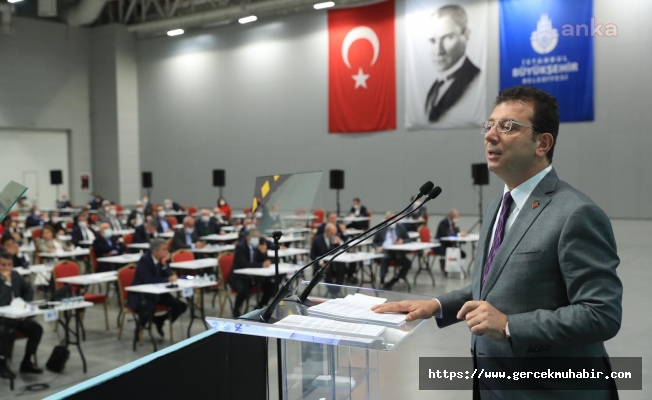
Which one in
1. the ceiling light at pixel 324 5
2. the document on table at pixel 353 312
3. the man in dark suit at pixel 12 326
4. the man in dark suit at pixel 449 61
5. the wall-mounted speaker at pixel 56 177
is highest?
the ceiling light at pixel 324 5

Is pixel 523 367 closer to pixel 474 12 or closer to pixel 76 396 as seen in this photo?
pixel 76 396

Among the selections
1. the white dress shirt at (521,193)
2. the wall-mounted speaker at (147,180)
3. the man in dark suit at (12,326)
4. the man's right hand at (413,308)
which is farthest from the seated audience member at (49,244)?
the wall-mounted speaker at (147,180)

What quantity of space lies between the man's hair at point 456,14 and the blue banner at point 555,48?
3.65 ft

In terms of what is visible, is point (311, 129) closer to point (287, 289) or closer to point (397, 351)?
point (397, 351)

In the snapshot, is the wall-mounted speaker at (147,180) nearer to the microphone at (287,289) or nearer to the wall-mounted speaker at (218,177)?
the wall-mounted speaker at (218,177)

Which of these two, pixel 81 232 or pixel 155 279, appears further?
pixel 81 232

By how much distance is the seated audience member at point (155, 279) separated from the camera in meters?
7.23

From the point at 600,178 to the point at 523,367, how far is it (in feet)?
51.6

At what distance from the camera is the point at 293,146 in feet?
70.4

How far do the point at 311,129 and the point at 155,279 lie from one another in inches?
550

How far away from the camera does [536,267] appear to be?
1725 mm

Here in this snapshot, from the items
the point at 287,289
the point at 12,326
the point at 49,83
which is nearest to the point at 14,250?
the point at 12,326

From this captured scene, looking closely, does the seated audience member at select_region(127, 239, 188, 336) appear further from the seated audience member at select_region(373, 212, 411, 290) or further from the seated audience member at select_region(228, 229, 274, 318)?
the seated audience member at select_region(373, 212, 411, 290)

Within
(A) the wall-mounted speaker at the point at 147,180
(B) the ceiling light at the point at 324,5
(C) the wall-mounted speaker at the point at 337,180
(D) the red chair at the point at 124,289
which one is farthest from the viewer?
(A) the wall-mounted speaker at the point at 147,180
